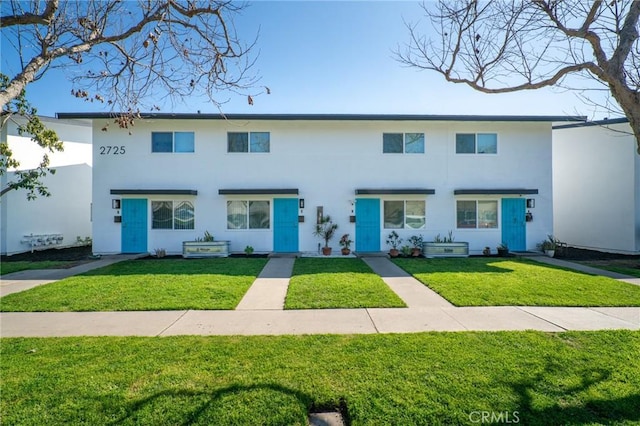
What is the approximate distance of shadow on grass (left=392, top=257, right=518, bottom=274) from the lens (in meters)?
9.77

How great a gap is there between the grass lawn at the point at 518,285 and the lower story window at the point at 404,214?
3.07 metres

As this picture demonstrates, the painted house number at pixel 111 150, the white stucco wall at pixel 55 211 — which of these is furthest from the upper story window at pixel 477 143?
the white stucco wall at pixel 55 211

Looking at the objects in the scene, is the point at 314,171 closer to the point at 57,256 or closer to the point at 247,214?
the point at 247,214

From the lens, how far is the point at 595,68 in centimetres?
458

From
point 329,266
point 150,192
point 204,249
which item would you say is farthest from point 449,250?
point 150,192

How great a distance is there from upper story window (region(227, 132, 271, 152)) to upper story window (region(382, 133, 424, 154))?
526 centimetres

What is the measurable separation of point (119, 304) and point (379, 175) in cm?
1060

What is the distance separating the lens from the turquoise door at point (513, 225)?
13.9m

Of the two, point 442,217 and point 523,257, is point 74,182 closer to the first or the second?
point 442,217

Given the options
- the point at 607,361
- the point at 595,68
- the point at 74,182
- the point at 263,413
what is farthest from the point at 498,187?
the point at 74,182

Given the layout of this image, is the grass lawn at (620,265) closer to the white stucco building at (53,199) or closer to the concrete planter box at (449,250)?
the concrete planter box at (449,250)

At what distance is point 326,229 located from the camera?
1345cm

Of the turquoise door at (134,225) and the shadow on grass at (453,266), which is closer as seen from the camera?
the shadow on grass at (453,266)

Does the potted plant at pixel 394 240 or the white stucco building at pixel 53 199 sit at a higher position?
the white stucco building at pixel 53 199
